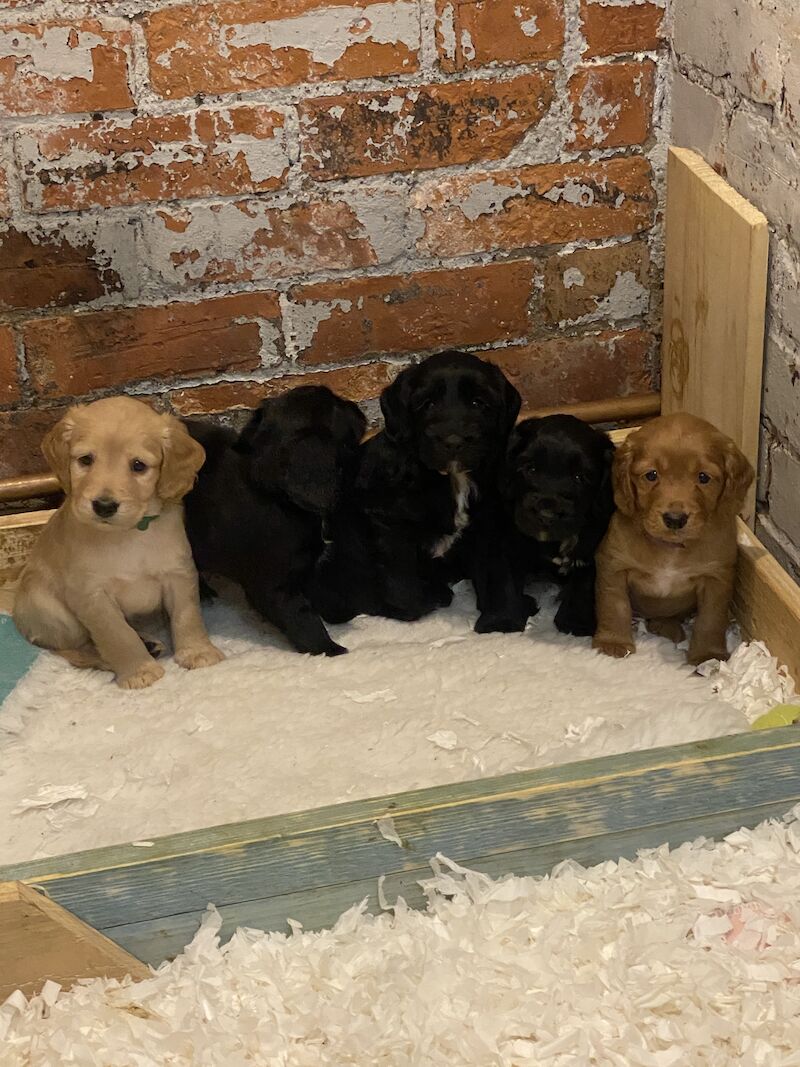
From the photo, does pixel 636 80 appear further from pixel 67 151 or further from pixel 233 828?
pixel 233 828

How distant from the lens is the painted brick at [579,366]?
7.66ft

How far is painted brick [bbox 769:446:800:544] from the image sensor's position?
6.35 ft

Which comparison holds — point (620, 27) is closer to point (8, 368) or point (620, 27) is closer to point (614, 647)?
point (614, 647)

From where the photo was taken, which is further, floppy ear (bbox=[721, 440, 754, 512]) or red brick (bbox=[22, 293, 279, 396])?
red brick (bbox=[22, 293, 279, 396])

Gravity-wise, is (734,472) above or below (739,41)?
below

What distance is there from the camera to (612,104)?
216 cm

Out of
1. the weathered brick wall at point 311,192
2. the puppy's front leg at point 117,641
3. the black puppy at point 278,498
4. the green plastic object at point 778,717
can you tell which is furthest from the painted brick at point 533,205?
the green plastic object at point 778,717

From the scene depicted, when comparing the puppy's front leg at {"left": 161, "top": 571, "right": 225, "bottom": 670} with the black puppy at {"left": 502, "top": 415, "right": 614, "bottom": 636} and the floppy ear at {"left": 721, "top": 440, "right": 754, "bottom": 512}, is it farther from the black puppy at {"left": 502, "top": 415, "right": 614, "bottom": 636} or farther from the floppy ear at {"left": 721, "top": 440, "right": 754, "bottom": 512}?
the floppy ear at {"left": 721, "top": 440, "right": 754, "bottom": 512}

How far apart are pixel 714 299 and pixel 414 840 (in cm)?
109

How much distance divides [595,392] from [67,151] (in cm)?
106

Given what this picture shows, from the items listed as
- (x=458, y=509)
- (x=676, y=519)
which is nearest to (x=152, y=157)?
(x=458, y=509)

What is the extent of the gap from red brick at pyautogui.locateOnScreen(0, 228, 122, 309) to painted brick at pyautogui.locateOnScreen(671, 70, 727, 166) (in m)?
1.02

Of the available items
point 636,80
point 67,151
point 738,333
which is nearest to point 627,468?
point 738,333

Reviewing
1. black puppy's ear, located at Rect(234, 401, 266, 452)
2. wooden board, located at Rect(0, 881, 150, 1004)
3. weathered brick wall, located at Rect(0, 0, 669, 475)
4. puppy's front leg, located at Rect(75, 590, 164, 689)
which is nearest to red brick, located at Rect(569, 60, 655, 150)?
weathered brick wall, located at Rect(0, 0, 669, 475)
